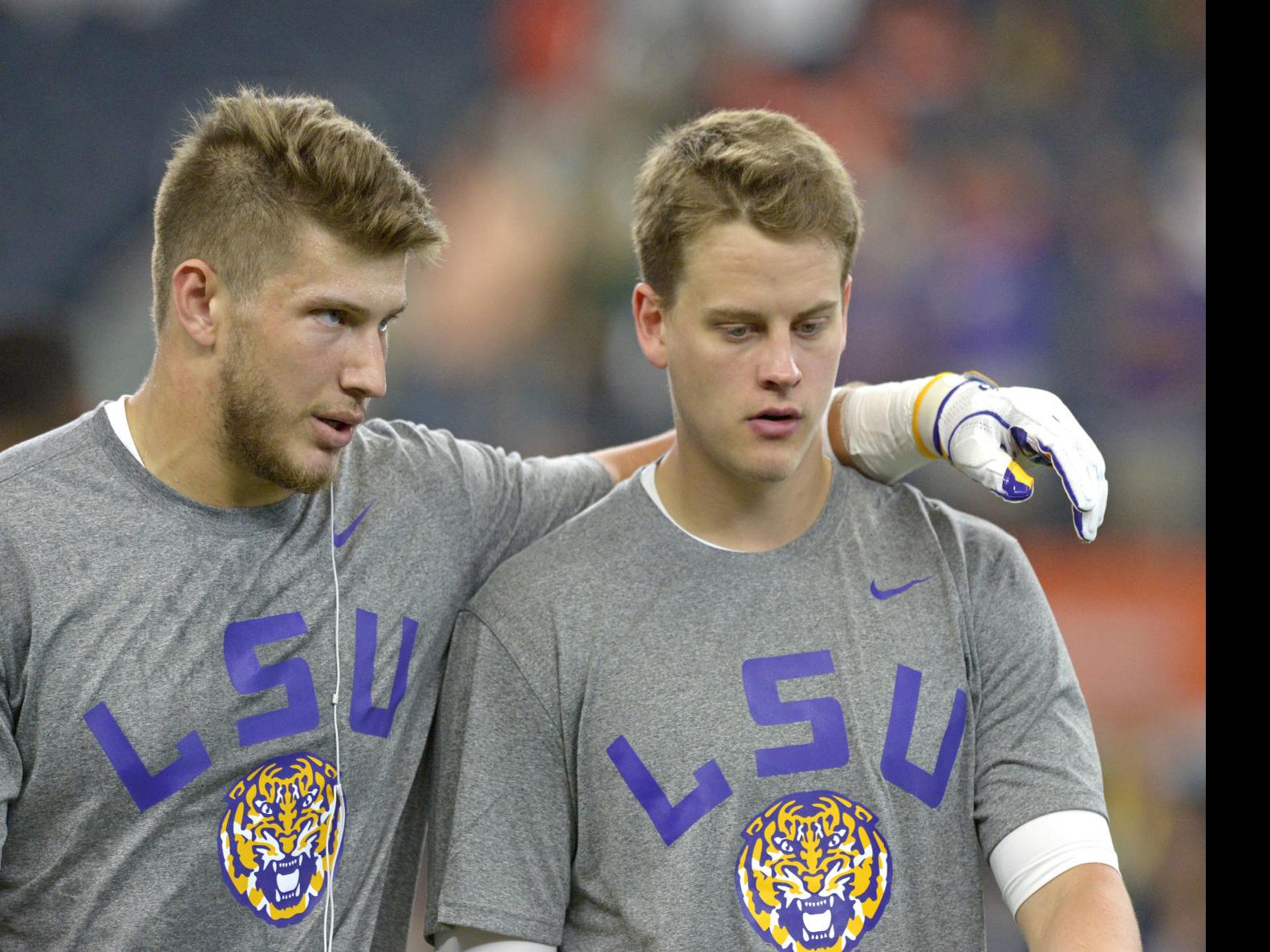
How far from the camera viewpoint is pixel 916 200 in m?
4.25

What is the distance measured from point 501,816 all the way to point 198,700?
363mm

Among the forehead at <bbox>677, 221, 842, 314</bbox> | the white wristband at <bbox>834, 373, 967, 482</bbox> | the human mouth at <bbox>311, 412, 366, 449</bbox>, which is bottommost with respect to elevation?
the human mouth at <bbox>311, 412, 366, 449</bbox>

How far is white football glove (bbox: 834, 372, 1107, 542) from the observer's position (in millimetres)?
1483

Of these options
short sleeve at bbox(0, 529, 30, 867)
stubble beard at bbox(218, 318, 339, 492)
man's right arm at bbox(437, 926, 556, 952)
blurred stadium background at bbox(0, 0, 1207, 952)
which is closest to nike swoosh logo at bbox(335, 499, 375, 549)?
stubble beard at bbox(218, 318, 339, 492)

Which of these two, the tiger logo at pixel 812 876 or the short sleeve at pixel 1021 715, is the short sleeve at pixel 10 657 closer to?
the tiger logo at pixel 812 876

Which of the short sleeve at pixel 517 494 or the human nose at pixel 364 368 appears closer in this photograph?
the human nose at pixel 364 368

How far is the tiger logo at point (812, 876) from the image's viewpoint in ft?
4.86

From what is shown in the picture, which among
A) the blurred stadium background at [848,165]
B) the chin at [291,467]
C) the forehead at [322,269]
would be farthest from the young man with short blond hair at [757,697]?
the blurred stadium background at [848,165]

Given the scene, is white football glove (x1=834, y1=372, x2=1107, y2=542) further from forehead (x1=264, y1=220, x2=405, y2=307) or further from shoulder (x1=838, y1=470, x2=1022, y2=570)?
forehead (x1=264, y1=220, x2=405, y2=307)

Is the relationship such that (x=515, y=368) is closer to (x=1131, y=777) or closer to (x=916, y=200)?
(x=916, y=200)

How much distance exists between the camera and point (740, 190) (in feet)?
5.16

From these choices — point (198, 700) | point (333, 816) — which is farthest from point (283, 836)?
point (198, 700)

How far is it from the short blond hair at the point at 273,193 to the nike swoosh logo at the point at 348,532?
1.01ft

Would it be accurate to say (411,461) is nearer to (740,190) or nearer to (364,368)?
(364,368)
